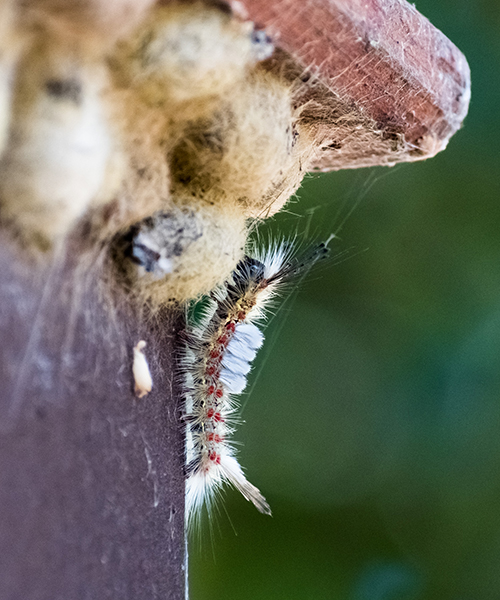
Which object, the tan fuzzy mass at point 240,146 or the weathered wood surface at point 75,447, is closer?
the weathered wood surface at point 75,447

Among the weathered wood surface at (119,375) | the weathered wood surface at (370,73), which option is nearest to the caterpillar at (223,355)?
the weathered wood surface at (119,375)

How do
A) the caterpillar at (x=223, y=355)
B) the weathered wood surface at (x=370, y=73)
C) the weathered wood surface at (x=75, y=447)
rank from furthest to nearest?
1. the caterpillar at (x=223, y=355)
2. the weathered wood surface at (x=370, y=73)
3. the weathered wood surface at (x=75, y=447)

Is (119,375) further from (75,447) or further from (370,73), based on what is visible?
(370,73)

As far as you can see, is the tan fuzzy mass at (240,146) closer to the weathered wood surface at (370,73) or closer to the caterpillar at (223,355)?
the weathered wood surface at (370,73)

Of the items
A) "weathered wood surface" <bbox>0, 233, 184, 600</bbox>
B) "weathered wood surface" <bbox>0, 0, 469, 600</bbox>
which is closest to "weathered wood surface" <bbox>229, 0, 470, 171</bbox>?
"weathered wood surface" <bbox>0, 0, 469, 600</bbox>

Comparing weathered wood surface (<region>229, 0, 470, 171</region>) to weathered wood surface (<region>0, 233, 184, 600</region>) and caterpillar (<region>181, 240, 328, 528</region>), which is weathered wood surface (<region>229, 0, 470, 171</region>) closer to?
caterpillar (<region>181, 240, 328, 528</region>)

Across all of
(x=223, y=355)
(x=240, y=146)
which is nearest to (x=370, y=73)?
(x=240, y=146)

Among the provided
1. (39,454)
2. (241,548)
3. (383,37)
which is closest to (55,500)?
(39,454)
